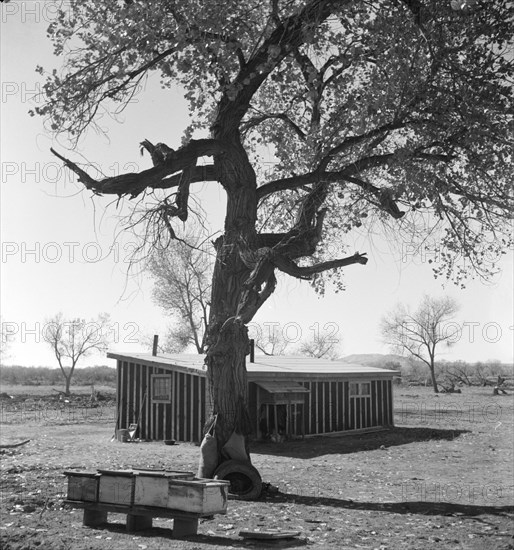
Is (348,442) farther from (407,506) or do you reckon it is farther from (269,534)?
(269,534)

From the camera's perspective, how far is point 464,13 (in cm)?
1320

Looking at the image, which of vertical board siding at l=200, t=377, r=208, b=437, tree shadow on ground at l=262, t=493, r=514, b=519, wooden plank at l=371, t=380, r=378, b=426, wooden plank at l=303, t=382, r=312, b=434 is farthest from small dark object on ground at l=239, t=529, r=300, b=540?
wooden plank at l=371, t=380, r=378, b=426

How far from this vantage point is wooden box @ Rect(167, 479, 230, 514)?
10453 mm

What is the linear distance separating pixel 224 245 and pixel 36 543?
285 inches

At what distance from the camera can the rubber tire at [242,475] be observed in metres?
14.1

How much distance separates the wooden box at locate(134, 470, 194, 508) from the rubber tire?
348cm

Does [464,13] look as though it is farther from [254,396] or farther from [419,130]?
[254,396]

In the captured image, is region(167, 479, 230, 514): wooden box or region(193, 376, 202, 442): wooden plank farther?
region(193, 376, 202, 442): wooden plank

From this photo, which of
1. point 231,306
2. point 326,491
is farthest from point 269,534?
point 231,306

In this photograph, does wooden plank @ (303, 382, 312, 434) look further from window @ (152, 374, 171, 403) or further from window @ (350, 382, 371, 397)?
window @ (152, 374, 171, 403)

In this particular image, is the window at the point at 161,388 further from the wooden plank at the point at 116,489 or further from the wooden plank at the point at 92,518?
the wooden plank at the point at 116,489

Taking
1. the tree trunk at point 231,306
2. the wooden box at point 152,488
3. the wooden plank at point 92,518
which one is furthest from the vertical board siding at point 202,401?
the wooden box at point 152,488

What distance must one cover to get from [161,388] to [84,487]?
56.4ft

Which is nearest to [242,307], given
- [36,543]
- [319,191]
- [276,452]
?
[319,191]
